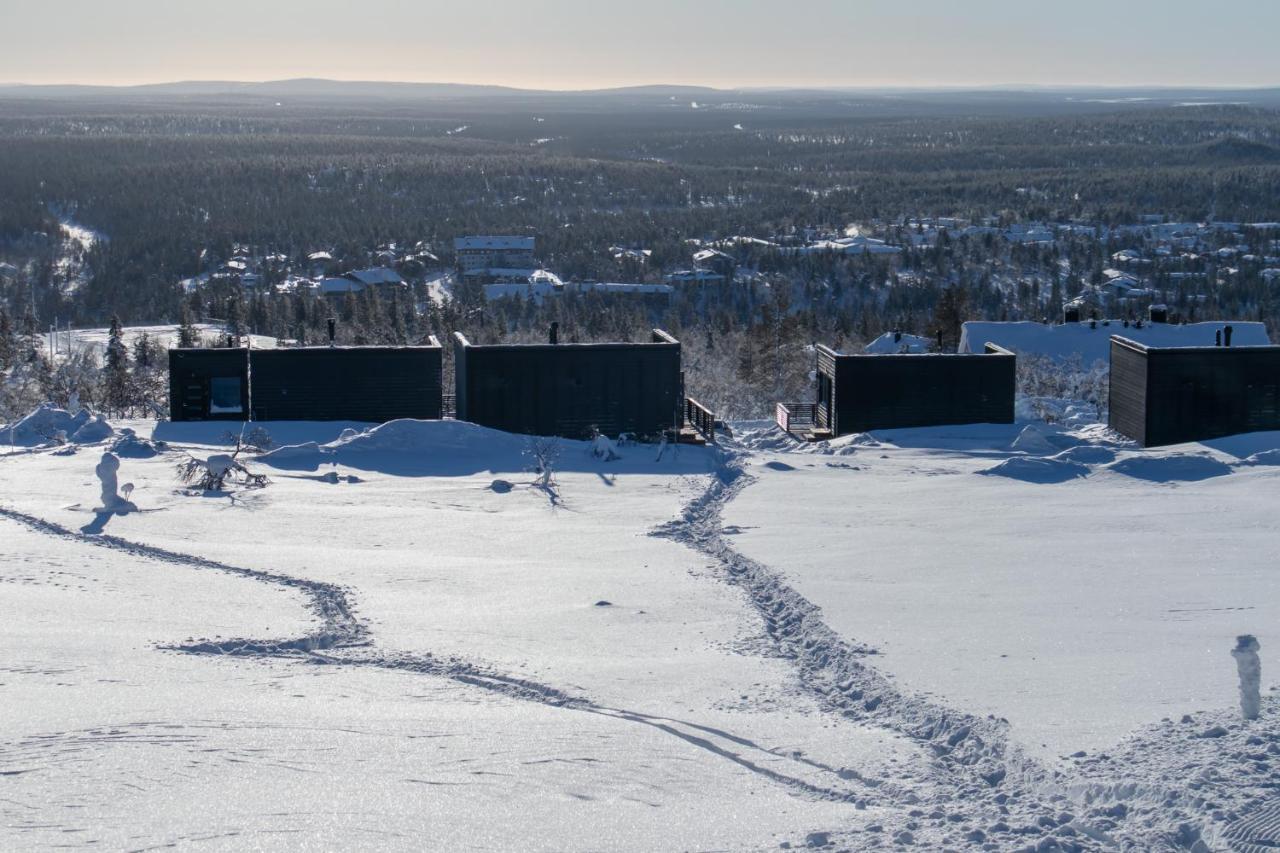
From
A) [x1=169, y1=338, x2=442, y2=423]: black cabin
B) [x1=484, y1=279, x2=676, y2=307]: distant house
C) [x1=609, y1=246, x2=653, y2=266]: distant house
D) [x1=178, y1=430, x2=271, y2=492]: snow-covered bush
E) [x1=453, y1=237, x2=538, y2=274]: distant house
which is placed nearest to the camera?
[x1=178, y1=430, x2=271, y2=492]: snow-covered bush

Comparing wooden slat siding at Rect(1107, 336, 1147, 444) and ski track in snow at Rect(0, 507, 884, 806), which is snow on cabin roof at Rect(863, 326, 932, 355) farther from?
ski track in snow at Rect(0, 507, 884, 806)

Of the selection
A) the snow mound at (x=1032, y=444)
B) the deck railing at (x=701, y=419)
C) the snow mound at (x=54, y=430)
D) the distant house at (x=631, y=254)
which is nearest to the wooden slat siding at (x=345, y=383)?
the snow mound at (x=54, y=430)

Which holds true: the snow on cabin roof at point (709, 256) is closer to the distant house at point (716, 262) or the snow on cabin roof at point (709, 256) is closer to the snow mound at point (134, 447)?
the distant house at point (716, 262)

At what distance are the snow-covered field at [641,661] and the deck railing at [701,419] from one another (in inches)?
225

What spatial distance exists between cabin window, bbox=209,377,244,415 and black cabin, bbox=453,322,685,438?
4537 millimetres

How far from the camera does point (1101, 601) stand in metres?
12.9

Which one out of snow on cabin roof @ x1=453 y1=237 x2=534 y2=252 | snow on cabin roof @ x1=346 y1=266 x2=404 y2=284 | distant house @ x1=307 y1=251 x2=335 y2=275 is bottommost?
snow on cabin roof @ x1=346 y1=266 x2=404 y2=284

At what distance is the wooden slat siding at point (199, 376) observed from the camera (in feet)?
89.3

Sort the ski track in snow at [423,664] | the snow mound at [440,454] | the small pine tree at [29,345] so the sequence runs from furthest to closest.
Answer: the small pine tree at [29,345] < the snow mound at [440,454] < the ski track in snow at [423,664]

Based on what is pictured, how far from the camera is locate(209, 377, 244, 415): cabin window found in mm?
27438

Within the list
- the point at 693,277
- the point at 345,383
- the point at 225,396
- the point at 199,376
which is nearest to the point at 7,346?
the point at 199,376

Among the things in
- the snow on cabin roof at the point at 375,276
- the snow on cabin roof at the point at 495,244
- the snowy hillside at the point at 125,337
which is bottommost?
the snowy hillside at the point at 125,337

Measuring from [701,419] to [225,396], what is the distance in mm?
9567

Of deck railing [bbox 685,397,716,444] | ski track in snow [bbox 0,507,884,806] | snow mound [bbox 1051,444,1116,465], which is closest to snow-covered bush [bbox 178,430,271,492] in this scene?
ski track in snow [bbox 0,507,884,806]
